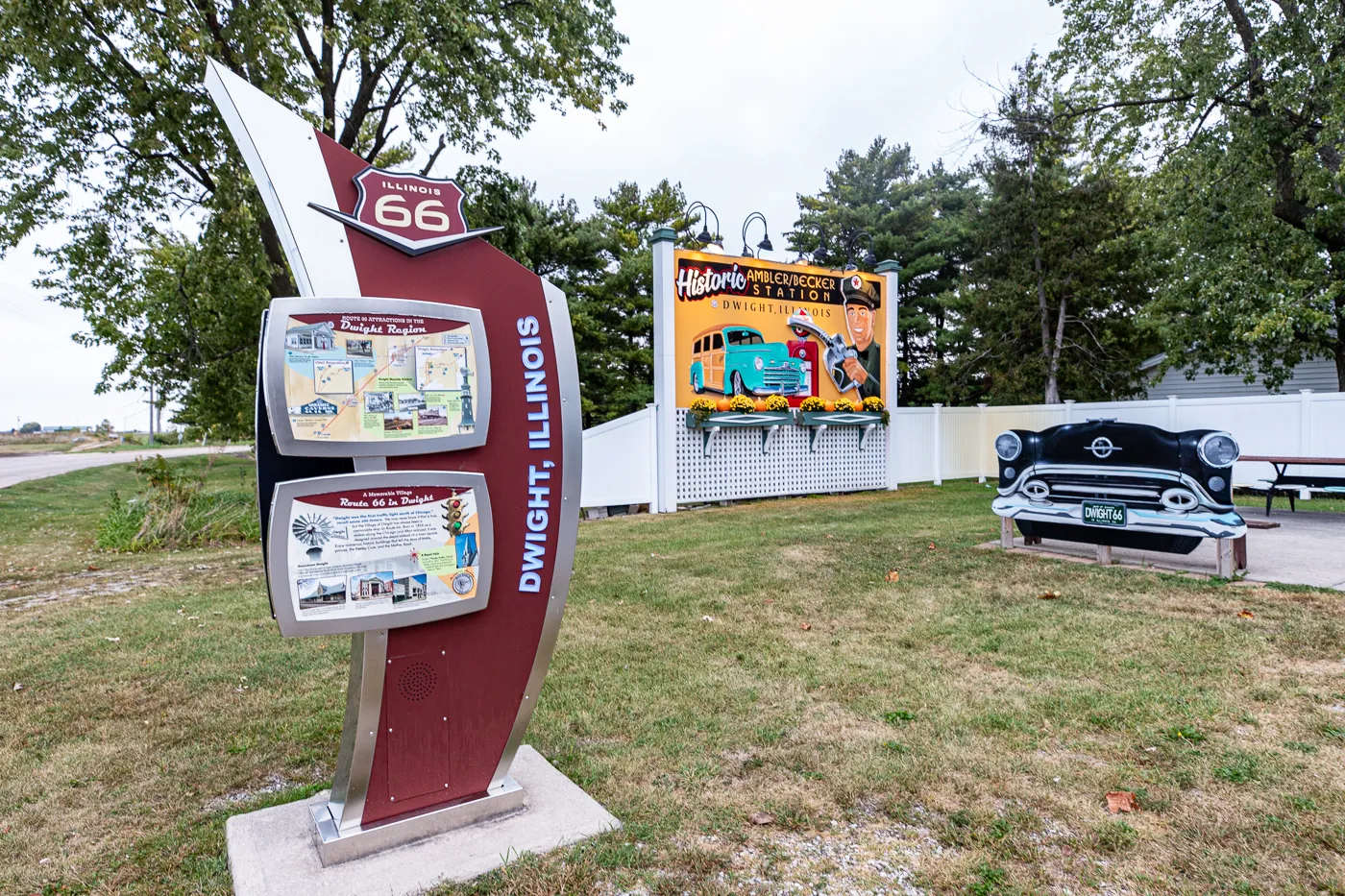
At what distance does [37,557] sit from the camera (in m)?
8.48

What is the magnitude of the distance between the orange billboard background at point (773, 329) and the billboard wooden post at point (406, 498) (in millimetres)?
9377

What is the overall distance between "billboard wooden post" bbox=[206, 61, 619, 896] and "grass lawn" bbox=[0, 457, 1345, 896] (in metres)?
0.36

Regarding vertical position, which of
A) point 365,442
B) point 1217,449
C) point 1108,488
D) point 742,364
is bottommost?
point 1108,488

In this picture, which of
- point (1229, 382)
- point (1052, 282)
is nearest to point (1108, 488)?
point (1052, 282)

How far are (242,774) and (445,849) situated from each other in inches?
47.6

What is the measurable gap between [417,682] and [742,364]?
10.3 meters

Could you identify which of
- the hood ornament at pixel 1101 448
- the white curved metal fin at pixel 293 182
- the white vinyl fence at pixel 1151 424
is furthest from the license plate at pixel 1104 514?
the white curved metal fin at pixel 293 182

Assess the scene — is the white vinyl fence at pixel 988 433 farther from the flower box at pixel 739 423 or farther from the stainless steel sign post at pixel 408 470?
the stainless steel sign post at pixel 408 470

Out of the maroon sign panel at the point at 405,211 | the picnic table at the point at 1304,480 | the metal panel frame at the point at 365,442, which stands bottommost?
the picnic table at the point at 1304,480

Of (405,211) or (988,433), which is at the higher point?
(405,211)

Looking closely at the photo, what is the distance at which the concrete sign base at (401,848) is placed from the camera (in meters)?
2.31

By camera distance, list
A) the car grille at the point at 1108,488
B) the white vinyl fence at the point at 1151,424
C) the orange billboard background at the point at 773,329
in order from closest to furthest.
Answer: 1. the car grille at the point at 1108,488
2. the orange billboard background at the point at 773,329
3. the white vinyl fence at the point at 1151,424

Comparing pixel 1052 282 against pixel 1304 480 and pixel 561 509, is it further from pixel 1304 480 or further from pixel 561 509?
pixel 561 509

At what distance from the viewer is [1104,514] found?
259 inches
